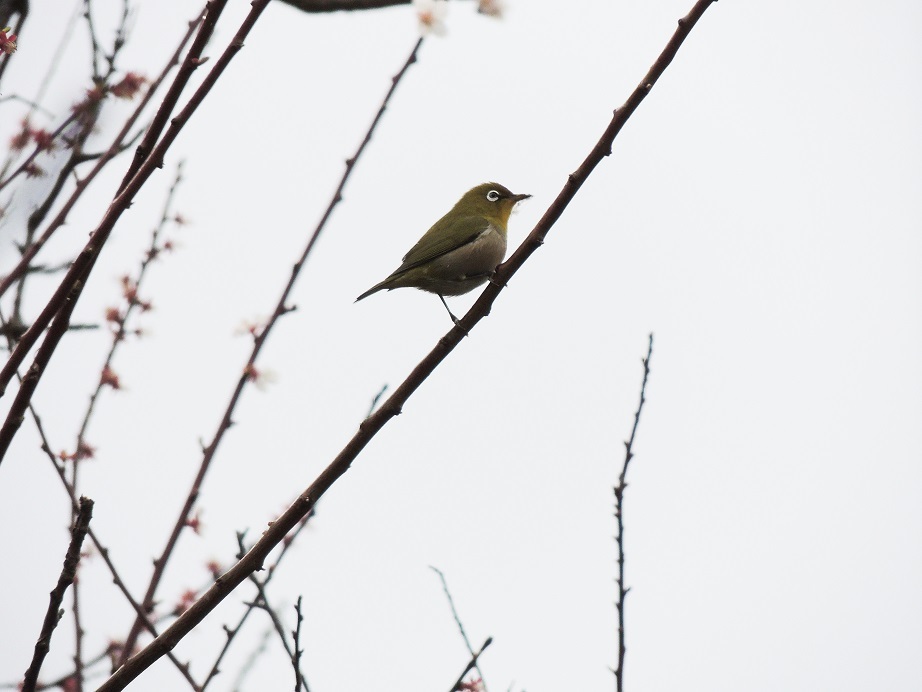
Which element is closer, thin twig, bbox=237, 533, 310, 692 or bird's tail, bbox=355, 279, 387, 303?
thin twig, bbox=237, 533, 310, 692

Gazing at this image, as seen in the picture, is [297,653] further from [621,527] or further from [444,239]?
[444,239]

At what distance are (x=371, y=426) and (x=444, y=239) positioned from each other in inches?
162

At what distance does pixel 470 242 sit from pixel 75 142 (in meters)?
3.12

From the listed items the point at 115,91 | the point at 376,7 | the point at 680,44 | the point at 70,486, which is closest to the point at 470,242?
the point at 376,7

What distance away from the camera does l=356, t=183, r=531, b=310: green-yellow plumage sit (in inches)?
258

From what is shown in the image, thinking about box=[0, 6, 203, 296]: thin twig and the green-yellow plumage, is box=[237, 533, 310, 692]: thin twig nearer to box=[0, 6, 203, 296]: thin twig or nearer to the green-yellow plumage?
box=[0, 6, 203, 296]: thin twig

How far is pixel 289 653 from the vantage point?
309cm

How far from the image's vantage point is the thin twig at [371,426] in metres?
2.43

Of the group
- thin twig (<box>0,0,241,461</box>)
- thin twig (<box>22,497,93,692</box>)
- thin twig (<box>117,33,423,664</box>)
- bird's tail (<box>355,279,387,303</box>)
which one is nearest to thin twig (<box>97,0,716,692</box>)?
thin twig (<box>22,497,93,692</box>)

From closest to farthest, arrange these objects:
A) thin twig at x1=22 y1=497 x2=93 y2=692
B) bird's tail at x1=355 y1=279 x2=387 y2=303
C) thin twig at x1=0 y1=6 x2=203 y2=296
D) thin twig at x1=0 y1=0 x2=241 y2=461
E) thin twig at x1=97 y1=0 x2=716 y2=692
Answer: thin twig at x1=22 y1=497 x2=93 y2=692 → thin twig at x1=0 y1=0 x2=241 y2=461 → thin twig at x1=97 y1=0 x2=716 y2=692 → thin twig at x1=0 y1=6 x2=203 y2=296 → bird's tail at x1=355 y1=279 x2=387 y2=303

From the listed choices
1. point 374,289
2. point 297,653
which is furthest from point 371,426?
point 374,289

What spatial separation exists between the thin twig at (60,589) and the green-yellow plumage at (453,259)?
4.42m

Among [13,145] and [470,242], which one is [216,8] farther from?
[470,242]

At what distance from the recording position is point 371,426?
2748mm
